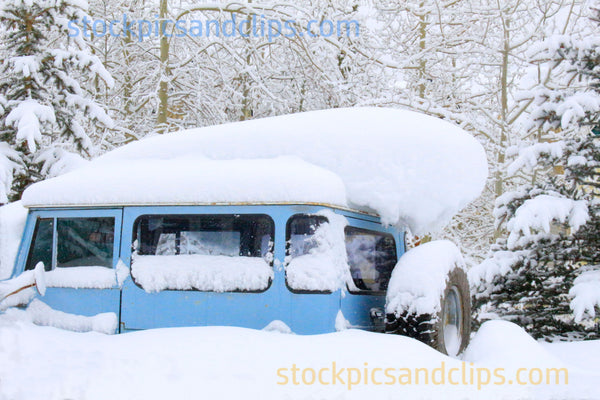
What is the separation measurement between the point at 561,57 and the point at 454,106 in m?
5.72

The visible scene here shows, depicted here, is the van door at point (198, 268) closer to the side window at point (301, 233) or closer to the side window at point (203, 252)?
the side window at point (203, 252)

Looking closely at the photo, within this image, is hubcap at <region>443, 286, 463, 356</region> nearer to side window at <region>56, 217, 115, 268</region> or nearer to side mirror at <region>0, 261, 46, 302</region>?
side window at <region>56, 217, 115, 268</region>

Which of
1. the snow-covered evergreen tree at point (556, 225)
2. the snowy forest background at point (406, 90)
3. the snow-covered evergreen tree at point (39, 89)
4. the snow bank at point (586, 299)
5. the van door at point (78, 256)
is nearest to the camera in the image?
the van door at point (78, 256)

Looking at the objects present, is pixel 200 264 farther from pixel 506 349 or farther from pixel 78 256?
pixel 506 349

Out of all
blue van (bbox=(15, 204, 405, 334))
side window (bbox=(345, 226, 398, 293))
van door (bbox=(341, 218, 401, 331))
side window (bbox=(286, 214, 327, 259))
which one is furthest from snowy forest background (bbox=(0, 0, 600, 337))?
side window (bbox=(286, 214, 327, 259))

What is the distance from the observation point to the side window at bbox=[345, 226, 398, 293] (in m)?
4.06

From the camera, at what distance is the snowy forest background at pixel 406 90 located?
6816 millimetres

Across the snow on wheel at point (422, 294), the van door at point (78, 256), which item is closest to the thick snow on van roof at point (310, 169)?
the van door at point (78, 256)

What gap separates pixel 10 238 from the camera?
4.64 metres

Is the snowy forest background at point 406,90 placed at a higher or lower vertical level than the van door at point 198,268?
higher

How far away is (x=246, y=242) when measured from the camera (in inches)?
147

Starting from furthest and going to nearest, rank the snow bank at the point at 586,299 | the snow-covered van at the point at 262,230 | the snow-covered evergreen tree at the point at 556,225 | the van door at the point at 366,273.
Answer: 1. the snow-covered evergreen tree at the point at 556,225
2. the snow bank at the point at 586,299
3. the van door at the point at 366,273
4. the snow-covered van at the point at 262,230

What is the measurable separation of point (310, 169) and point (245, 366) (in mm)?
1417

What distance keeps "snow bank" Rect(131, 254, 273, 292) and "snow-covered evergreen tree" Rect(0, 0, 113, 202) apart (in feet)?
15.7
